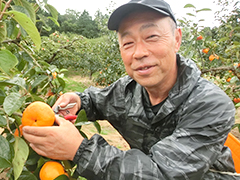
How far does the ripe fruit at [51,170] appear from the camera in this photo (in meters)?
0.77

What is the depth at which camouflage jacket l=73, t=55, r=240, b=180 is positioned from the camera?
2.70 feet

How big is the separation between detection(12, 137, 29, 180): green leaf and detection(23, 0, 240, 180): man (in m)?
0.04

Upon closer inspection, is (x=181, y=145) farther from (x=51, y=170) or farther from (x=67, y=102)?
(x=67, y=102)

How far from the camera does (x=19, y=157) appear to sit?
708 mm

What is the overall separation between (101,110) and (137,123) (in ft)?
1.24

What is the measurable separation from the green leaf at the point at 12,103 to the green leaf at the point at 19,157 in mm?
146

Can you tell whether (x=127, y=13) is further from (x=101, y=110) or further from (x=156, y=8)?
(x=101, y=110)

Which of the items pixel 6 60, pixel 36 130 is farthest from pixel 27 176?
pixel 6 60

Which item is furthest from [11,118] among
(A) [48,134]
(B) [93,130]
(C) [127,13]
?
(B) [93,130]

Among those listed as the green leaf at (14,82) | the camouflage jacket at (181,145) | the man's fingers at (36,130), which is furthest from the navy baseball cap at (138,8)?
the man's fingers at (36,130)

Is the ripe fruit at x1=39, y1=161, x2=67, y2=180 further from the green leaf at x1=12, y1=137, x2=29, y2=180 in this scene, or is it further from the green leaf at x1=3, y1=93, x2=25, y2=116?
the green leaf at x1=3, y1=93, x2=25, y2=116

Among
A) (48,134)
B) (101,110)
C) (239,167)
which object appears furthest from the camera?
(101,110)

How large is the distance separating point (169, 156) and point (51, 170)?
0.49m

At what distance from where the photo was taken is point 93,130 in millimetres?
4332
